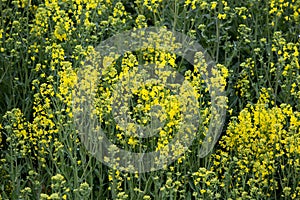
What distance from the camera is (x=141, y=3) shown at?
224 inches

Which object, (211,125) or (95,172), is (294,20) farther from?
(95,172)

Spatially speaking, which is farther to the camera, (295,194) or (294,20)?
(294,20)

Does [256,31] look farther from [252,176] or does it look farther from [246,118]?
[252,176]

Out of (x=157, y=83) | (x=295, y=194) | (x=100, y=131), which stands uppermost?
(x=157, y=83)

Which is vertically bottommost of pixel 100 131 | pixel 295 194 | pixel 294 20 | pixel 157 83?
pixel 295 194

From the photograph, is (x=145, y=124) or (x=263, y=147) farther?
(x=145, y=124)

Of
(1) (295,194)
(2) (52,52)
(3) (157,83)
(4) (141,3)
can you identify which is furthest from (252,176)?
(4) (141,3)

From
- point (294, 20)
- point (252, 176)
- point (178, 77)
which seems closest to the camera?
point (252, 176)

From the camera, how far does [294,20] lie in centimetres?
584

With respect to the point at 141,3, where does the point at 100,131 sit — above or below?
below

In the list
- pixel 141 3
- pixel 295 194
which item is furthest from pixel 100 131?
pixel 141 3

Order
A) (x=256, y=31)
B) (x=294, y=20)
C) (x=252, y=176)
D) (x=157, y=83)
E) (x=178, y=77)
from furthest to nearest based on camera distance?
(x=294, y=20) → (x=256, y=31) → (x=178, y=77) → (x=157, y=83) → (x=252, y=176)

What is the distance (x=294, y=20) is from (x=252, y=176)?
2.11 meters

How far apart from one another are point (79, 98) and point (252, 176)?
1.32 m
